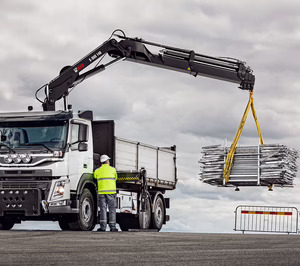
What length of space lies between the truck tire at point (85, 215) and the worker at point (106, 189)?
28 cm

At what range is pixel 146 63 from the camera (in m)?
21.0

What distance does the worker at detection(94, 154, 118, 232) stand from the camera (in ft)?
55.5

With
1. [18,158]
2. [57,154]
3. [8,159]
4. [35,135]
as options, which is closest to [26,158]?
[18,158]

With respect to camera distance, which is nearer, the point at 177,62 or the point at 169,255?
the point at 169,255

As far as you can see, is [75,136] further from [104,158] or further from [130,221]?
[130,221]

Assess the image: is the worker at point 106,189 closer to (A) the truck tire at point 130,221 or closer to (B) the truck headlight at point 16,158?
(A) the truck tire at point 130,221

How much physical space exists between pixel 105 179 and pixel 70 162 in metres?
1.24

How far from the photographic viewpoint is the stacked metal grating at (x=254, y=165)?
67.2ft

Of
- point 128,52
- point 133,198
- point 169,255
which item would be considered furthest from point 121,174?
point 169,255

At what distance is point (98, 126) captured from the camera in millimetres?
18234

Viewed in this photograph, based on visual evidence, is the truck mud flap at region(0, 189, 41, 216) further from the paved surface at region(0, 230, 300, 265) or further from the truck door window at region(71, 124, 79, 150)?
the paved surface at region(0, 230, 300, 265)

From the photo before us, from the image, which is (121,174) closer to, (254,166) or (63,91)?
(63,91)

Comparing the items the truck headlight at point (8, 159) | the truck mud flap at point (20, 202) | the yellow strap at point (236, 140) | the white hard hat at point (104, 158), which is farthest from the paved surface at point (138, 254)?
the yellow strap at point (236, 140)

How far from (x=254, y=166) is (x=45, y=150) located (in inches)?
312
